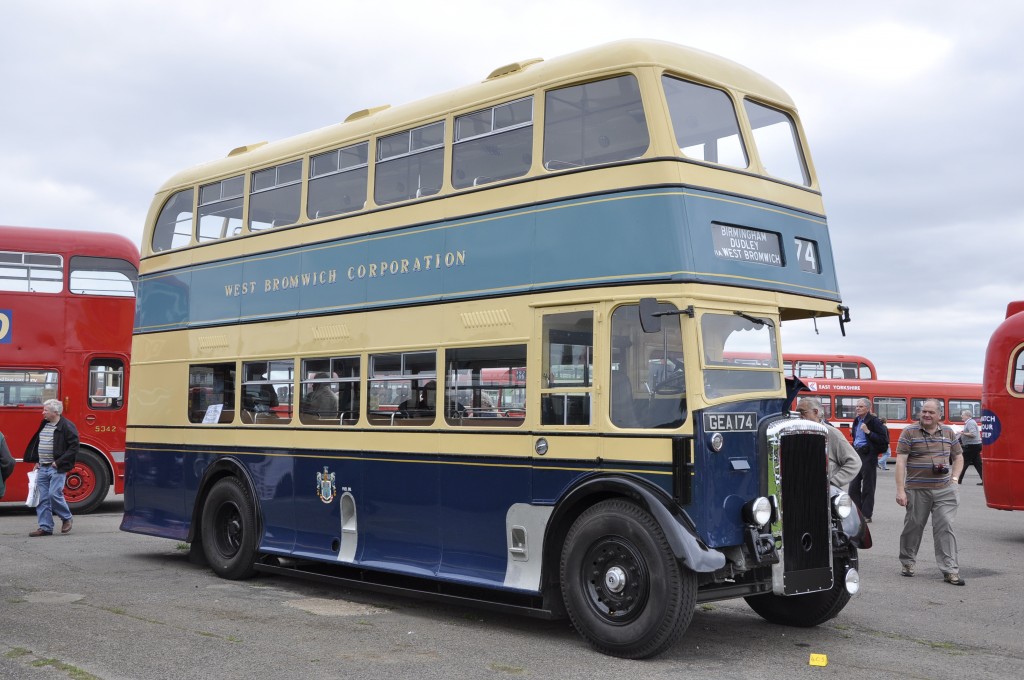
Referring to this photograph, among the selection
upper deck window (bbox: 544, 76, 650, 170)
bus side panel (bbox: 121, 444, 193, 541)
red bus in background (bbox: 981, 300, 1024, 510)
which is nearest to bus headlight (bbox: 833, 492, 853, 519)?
upper deck window (bbox: 544, 76, 650, 170)

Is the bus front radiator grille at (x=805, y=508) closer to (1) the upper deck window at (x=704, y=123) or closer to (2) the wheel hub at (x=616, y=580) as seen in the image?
(2) the wheel hub at (x=616, y=580)

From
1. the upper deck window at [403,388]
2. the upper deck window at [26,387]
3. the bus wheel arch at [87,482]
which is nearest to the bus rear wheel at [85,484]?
the bus wheel arch at [87,482]

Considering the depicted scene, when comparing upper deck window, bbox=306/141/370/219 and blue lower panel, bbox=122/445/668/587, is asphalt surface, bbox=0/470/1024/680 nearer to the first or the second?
blue lower panel, bbox=122/445/668/587

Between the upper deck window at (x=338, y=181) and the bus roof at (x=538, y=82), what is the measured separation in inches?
5.2

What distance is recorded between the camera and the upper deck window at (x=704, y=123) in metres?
8.30

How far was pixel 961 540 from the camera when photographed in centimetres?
1565

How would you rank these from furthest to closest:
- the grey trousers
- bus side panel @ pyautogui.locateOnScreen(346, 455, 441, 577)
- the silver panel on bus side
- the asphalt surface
→ the grey trousers
bus side panel @ pyautogui.locateOnScreen(346, 455, 441, 577)
the silver panel on bus side
the asphalt surface

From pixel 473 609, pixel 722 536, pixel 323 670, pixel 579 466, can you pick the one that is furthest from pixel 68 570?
pixel 722 536

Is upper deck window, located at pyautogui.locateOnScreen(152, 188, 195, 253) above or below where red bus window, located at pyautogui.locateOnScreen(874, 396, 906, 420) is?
above

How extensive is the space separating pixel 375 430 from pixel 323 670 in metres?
3.26

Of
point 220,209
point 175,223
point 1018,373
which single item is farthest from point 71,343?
point 1018,373

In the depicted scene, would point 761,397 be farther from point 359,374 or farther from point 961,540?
point 961,540

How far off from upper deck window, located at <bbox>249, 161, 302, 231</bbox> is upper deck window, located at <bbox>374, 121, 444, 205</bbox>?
1331 mm

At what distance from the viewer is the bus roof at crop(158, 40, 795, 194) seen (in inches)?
333
